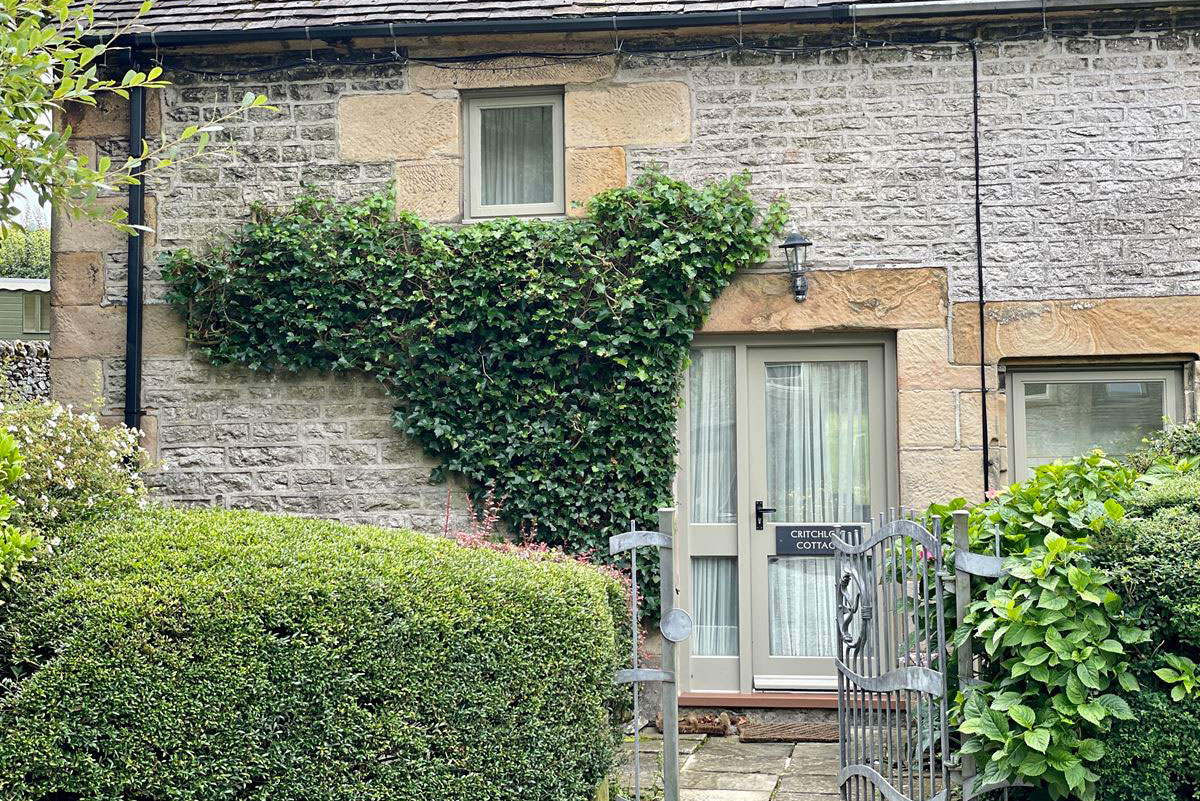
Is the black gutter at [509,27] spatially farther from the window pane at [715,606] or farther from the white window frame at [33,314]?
the white window frame at [33,314]

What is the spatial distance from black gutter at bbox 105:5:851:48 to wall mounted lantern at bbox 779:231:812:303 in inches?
53.9

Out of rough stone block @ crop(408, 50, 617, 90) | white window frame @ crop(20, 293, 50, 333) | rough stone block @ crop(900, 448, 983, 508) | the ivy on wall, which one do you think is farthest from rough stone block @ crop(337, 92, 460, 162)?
white window frame @ crop(20, 293, 50, 333)

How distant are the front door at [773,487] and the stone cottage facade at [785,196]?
0.03 m

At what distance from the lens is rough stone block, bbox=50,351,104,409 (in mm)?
8031

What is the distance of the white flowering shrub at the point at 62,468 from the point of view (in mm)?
4309

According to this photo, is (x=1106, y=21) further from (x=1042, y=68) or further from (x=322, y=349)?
(x=322, y=349)

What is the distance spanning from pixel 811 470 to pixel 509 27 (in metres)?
3.49

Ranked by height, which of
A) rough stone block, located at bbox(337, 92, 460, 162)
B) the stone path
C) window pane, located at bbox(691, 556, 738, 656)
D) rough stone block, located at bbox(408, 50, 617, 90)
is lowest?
the stone path

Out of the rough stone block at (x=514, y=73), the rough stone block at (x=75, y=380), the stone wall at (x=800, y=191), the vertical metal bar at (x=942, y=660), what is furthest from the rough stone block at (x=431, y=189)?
the vertical metal bar at (x=942, y=660)

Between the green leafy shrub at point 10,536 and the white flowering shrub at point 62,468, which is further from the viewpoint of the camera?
the white flowering shrub at point 62,468

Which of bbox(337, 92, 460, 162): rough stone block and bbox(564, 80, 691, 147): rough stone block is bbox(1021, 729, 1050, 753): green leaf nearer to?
bbox(564, 80, 691, 147): rough stone block

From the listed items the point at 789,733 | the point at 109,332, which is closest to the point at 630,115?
the point at 109,332

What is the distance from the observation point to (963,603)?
4.10 meters

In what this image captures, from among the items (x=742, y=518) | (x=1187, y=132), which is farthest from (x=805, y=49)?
(x=742, y=518)
